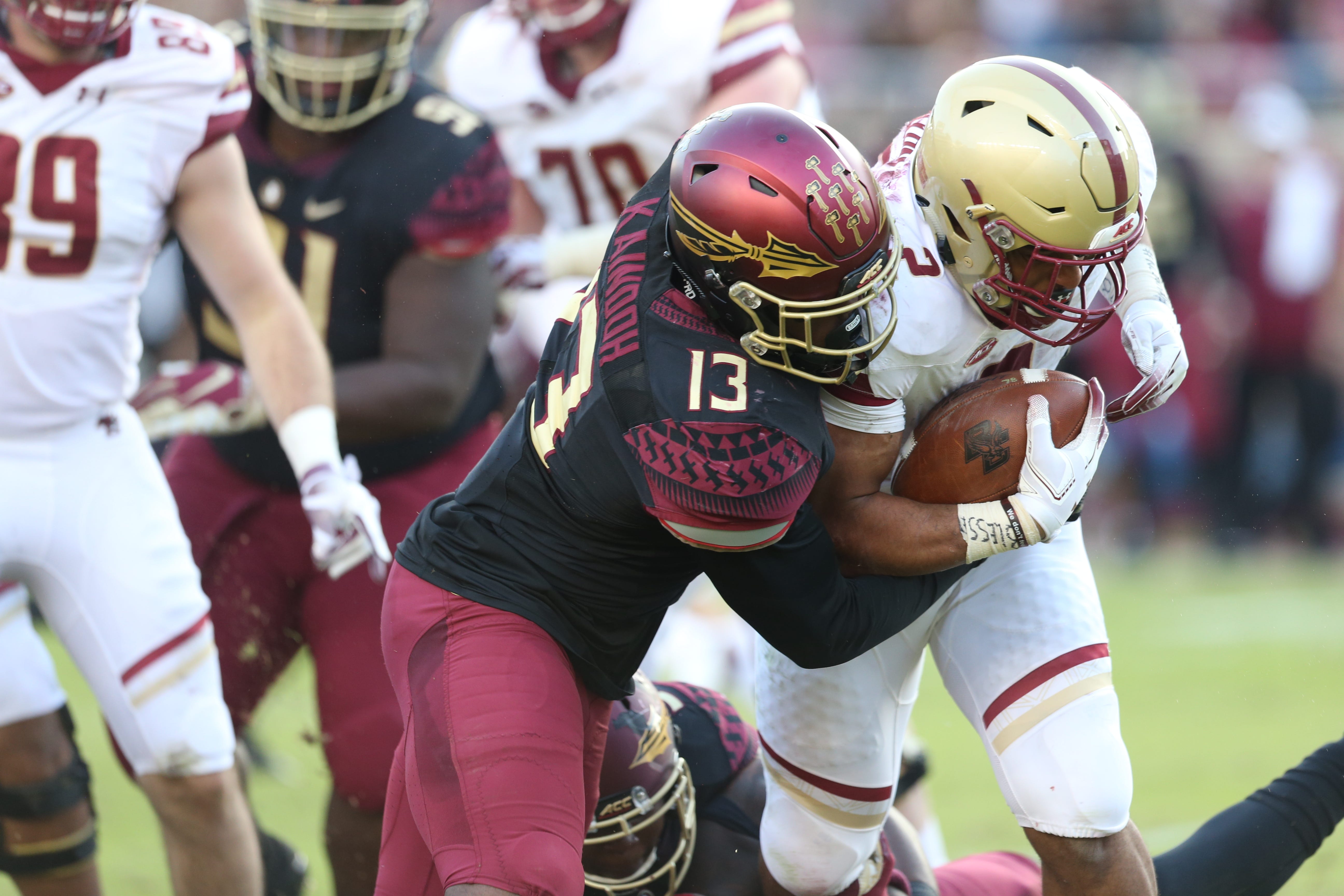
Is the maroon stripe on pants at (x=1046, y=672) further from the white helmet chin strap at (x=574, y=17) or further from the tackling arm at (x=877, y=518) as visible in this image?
the white helmet chin strap at (x=574, y=17)

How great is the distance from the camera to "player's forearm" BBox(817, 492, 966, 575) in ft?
9.16

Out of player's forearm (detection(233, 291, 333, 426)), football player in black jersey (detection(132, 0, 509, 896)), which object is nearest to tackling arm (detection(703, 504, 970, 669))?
player's forearm (detection(233, 291, 333, 426))

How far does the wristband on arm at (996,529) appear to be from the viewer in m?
2.79

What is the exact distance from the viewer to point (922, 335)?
2.85m

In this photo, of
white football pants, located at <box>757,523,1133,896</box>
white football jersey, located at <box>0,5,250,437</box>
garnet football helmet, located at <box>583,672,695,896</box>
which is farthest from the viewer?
white football jersey, located at <box>0,5,250,437</box>

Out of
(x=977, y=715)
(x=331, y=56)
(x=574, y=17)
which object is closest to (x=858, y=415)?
(x=977, y=715)

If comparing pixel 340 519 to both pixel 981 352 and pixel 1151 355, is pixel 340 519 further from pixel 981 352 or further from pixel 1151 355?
pixel 1151 355

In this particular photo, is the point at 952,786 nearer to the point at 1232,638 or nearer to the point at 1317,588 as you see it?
the point at 1232,638

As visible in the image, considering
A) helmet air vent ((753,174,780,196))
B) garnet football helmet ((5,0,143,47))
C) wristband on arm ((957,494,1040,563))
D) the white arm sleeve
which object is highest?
helmet air vent ((753,174,780,196))

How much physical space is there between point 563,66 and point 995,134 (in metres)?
2.46

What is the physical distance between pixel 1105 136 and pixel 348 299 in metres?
2.14

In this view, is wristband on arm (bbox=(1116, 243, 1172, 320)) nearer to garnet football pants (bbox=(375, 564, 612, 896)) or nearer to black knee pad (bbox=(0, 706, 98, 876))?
garnet football pants (bbox=(375, 564, 612, 896))

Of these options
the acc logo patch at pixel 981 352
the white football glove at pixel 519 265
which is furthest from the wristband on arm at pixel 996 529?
the white football glove at pixel 519 265

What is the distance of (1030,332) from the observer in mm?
2889
